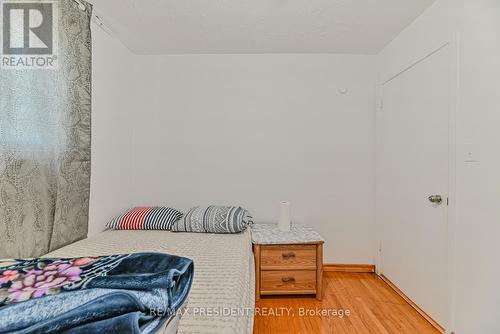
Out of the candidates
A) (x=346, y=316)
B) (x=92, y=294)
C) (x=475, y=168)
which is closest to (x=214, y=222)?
(x=346, y=316)

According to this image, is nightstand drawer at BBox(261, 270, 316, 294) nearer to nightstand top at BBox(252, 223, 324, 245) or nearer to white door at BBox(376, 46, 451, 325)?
nightstand top at BBox(252, 223, 324, 245)

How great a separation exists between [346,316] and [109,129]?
8.16 ft

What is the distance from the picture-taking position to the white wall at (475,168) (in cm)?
138

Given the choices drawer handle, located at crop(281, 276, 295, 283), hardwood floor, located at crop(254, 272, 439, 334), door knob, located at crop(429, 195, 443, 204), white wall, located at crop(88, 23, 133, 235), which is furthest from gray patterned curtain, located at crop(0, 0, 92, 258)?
door knob, located at crop(429, 195, 443, 204)

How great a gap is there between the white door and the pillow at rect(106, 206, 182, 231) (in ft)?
6.52

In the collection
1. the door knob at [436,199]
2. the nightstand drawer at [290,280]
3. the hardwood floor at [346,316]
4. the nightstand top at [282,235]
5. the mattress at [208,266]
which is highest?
the door knob at [436,199]

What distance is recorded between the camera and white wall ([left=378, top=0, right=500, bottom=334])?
4.51ft

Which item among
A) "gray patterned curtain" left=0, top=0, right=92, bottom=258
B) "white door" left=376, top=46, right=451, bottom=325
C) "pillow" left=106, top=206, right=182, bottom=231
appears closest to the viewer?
"gray patterned curtain" left=0, top=0, right=92, bottom=258

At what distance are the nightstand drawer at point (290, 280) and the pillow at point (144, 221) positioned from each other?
96cm

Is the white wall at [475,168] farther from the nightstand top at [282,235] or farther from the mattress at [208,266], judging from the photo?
the mattress at [208,266]

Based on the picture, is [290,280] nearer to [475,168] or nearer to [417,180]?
[417,180]

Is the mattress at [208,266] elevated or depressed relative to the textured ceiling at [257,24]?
depressed

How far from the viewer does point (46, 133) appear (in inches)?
60.9

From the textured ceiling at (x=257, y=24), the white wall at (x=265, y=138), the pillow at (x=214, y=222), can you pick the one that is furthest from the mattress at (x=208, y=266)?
the textured ceiling at (x=257, y=24)
